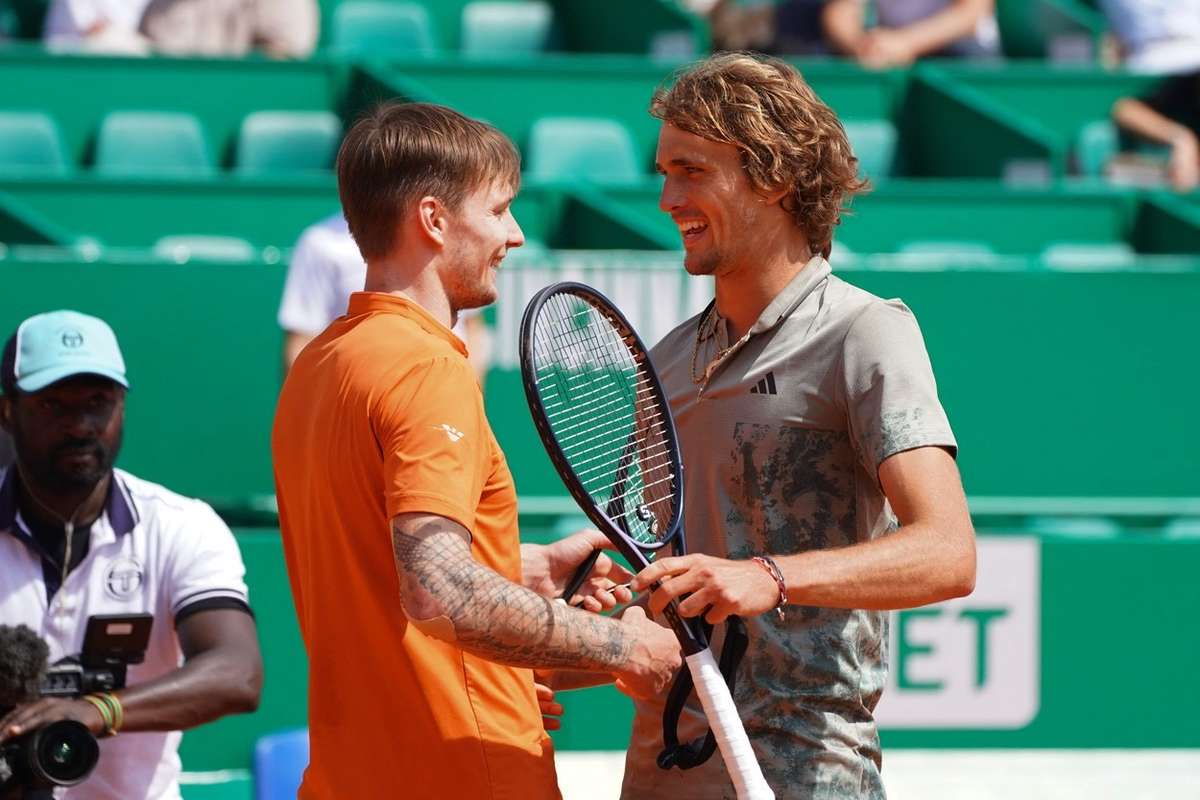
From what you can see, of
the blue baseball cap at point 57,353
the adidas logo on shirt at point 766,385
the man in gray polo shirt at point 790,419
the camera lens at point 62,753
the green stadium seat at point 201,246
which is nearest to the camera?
the man in gray polo shirt at point 790,419

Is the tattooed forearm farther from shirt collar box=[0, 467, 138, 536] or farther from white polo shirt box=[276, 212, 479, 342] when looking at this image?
white polo shirt box=[276, 212, 479, 342]

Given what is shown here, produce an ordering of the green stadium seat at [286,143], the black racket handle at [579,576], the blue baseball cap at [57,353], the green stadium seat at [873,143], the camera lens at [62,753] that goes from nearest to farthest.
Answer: the black racket handle at [579,576]
the camera lens at [62,753]
the blue baseball cap at [57,353]
the green stadium seat at [286,143]
the green stadium seat at [873,143]

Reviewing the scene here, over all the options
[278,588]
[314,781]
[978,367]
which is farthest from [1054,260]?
[314,781]

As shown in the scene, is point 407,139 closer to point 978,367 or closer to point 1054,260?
point 978,367

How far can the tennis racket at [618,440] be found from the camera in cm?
249

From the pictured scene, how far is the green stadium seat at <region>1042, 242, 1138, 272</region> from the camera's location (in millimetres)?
7352

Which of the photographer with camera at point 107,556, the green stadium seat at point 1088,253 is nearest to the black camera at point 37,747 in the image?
the photographer with camera at point 107,556

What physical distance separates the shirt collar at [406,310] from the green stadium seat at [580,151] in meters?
5.31

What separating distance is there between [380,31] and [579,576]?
6.72 metres

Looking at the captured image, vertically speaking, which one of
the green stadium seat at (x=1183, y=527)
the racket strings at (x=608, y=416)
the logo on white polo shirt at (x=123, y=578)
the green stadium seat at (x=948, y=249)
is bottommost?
the green stadium seat at (x=1183, y=527)

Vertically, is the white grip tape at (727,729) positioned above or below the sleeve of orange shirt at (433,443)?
below

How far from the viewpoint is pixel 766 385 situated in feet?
8.91

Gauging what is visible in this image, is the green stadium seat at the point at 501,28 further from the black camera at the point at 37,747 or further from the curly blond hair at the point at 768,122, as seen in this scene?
the curly blond hair at the point at 768,122

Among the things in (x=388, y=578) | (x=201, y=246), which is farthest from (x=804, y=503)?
(x=201, y=246)
